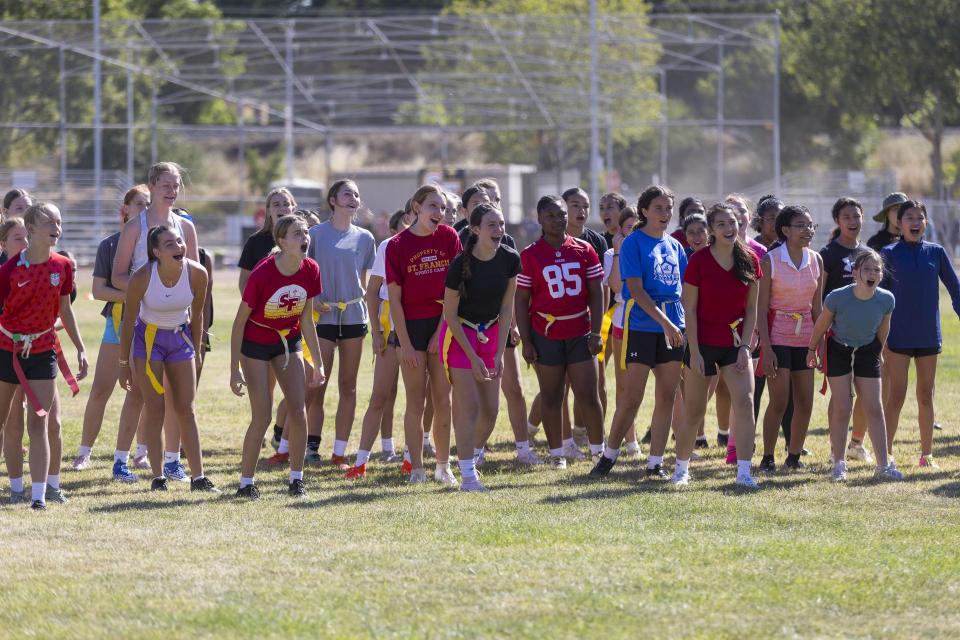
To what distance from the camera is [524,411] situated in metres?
10.1

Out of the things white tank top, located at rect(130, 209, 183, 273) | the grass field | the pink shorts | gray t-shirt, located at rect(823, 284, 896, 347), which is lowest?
the grass field

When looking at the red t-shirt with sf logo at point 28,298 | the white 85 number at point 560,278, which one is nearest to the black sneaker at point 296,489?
the red t-shirt with sf logo at point 28,298

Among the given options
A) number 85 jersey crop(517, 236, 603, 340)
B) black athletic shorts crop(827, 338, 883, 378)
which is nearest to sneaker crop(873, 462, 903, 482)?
black athletic shorts crop(827, 338, 883, 378)

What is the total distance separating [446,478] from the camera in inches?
356

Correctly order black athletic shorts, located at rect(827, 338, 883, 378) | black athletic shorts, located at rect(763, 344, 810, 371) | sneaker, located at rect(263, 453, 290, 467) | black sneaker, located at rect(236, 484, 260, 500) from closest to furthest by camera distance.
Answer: black sneaker, located at rect(236, 484, 260, 500)
black athletic shorts, located at rect(827, 338, 883, 378)
black athletic shorts, located at rect(763, 344, 810, 371)
sneaker, located at rect(263, 453, 290, 467)

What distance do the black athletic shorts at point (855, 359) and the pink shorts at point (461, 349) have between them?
2331 mm

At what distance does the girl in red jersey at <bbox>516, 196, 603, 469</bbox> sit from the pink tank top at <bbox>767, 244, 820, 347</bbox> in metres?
1.19

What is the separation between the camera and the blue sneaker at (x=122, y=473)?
9.35 meters

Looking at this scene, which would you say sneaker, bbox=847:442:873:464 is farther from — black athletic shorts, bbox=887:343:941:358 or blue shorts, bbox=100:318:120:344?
blue shorts, bbox=100:318:120:344

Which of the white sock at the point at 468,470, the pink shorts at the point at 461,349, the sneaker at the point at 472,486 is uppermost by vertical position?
the pink shorts at the point at 461,349

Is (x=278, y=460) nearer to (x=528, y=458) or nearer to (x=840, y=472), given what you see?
(x=528, y=458)

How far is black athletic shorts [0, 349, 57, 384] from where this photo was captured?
27.0 feet

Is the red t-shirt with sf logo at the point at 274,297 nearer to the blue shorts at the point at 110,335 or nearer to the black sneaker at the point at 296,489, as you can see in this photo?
the black sneaker at the point at 296,489

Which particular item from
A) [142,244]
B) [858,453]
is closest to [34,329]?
[142,244]
